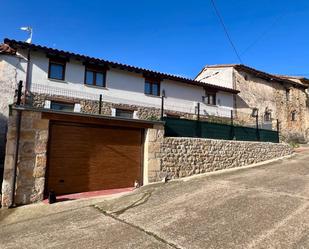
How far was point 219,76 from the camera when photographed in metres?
24.7

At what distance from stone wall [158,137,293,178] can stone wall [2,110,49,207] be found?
474cm

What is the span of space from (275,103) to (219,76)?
7.19m

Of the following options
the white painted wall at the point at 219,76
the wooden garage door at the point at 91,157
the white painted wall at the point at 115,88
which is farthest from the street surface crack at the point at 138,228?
the white painted wall at the point at 219,76

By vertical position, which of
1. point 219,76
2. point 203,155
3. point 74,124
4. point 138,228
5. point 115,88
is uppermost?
point 219,76

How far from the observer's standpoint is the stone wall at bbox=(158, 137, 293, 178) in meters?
10.8

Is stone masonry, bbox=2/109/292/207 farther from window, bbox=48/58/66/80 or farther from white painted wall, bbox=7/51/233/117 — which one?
window, bbox=48/58/66/80

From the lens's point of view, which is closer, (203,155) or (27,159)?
(27,159)

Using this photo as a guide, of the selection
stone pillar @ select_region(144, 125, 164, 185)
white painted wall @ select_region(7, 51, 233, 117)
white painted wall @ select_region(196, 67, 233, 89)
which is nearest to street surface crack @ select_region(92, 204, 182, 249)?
stone pillar @ select_region(144, 125, 164, 185)

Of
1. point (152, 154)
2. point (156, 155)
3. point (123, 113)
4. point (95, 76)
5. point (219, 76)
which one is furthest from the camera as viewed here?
point (219, 76)

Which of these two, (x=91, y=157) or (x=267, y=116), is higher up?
(x=267, y=116)

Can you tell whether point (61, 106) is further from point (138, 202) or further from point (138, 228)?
point (138, 228)

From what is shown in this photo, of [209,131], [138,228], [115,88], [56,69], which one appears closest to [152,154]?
[209,131]

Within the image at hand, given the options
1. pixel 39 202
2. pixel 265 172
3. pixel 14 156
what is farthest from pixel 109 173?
pixel 265 172

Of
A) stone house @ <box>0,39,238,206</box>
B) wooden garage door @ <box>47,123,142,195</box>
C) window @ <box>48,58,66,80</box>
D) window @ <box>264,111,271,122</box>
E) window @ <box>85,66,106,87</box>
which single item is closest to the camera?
stone house @ <box>0,39,238,206</box>
